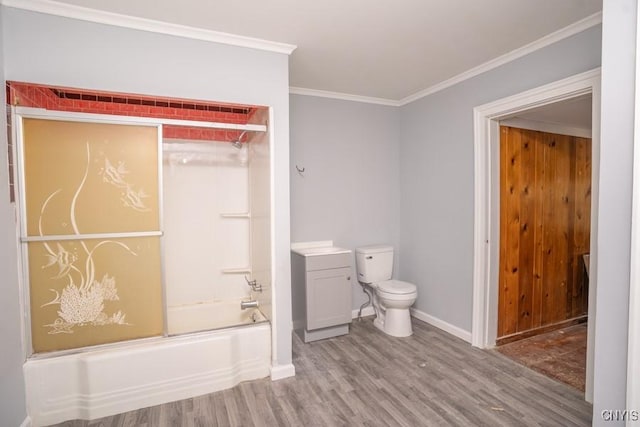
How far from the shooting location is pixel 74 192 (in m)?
1.98

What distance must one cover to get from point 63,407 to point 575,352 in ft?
12.4

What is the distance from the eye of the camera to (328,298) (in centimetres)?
296

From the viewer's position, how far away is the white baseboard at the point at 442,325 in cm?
295

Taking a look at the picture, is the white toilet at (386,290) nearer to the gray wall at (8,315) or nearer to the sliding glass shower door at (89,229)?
the sliding glass shower door at (89,229)

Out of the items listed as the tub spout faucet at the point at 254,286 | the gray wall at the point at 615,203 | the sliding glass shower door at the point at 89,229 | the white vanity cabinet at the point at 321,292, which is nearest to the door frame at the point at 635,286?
the gray wall at the point at 615,203

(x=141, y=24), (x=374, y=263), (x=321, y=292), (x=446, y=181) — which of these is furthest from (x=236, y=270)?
(x=446, y=181)

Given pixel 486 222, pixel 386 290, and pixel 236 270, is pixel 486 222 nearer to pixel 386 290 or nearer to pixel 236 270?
pixel 386 290

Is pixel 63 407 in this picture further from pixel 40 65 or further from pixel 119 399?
pixel 40 65

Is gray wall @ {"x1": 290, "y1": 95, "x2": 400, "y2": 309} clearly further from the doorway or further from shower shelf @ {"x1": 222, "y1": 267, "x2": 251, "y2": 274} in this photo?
the doorway

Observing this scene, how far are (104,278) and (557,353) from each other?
3555 mm

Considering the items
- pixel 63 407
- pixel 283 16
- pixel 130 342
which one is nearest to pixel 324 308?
pixel 130 342

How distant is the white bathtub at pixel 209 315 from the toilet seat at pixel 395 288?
1214 mm

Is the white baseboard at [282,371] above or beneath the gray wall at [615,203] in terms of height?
beneath

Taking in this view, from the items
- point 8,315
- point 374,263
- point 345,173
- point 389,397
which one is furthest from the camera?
point 345,173
